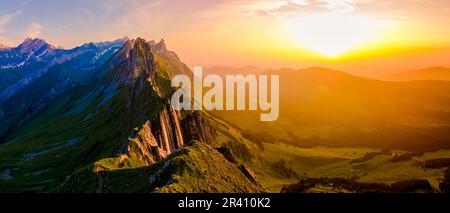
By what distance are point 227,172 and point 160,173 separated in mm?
21135

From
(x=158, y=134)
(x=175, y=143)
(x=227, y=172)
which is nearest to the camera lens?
(x=227, y=172)

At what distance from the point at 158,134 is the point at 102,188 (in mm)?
73210

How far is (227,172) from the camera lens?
3681 inches

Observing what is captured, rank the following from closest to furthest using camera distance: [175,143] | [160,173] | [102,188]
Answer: [160,173]
[102,188]
[175,143]

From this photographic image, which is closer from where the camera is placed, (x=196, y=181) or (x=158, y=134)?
(x=196, y=181)
